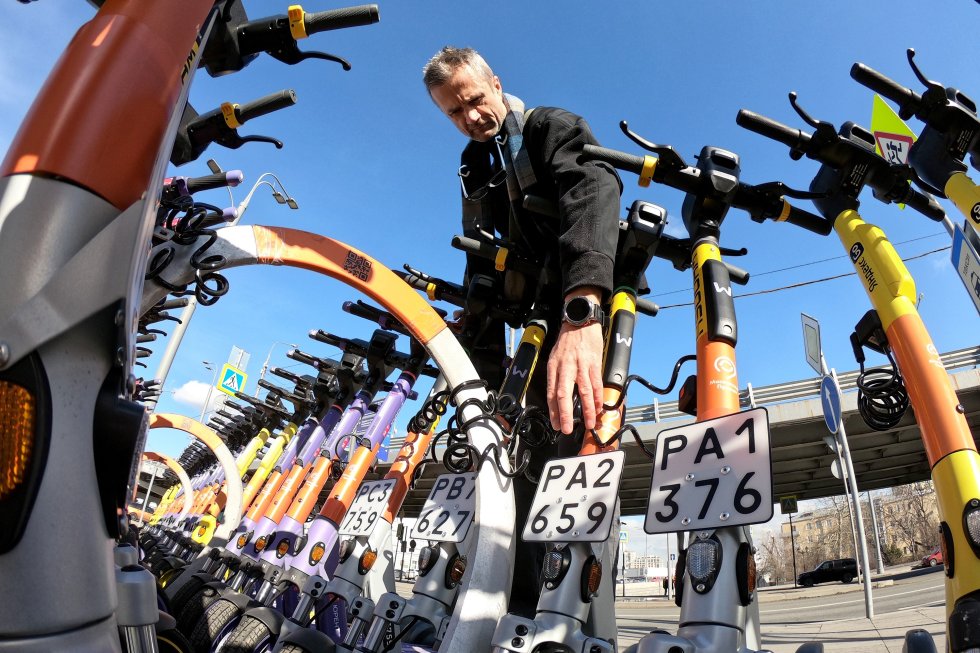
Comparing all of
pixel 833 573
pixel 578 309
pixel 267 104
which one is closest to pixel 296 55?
pixel 267 104

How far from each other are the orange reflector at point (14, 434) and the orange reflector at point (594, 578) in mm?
1487

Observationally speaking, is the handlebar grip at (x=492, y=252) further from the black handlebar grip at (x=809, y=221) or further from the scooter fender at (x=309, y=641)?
the scooter fender at (x=309, y=641)

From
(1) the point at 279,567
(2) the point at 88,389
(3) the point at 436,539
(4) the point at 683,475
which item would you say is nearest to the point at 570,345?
(4) the point at 683,475

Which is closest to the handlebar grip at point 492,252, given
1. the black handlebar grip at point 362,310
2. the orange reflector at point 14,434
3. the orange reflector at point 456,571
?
the orange reflector at point 456,571

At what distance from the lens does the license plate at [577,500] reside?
1.66 m

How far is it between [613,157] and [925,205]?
5.06ft

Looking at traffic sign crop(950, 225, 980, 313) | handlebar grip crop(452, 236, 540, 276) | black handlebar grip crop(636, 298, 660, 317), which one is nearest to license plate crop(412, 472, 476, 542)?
handlebar grip crop(452, 236, 540, 276)

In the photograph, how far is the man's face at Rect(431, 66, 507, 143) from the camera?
267 centimetres

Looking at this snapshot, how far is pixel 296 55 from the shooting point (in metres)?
1.65

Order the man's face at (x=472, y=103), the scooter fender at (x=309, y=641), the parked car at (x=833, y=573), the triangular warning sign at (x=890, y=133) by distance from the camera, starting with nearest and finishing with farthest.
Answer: the scooter fender at (x=309, y=641)
the man's face at (x=472, y=103)
the triangular warning sign at (x=890, y=133)
the parked car at (x=833, y=573)

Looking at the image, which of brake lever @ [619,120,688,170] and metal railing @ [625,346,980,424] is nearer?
brake lever @ [619,120,688,170]

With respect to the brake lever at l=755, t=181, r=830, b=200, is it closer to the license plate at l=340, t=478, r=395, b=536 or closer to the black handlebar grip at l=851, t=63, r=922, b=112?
the black handlebar grip at l=851, t=63, r=922, b=112

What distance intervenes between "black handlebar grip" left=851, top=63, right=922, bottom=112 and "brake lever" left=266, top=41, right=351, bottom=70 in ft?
7.70

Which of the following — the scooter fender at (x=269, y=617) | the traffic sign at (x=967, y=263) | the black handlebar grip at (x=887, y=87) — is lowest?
the scooter fender at (x=269, y=617)
